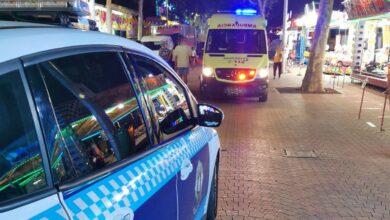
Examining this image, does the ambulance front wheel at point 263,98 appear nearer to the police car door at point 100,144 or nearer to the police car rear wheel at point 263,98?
the police car rear wheel at point 263,98

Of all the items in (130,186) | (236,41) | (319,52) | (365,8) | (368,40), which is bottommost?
(130,186)

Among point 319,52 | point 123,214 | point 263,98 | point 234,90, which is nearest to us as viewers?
point 123,214

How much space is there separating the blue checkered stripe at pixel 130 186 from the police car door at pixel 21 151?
104 millimetres

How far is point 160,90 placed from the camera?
3.09 meters

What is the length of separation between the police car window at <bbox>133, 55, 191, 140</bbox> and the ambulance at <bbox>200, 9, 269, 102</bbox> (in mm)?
9431

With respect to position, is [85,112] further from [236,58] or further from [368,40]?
[368,40]

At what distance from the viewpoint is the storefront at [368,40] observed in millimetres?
19294

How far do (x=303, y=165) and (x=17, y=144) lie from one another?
18.6 ft

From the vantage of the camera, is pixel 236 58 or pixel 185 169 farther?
pixel 236 58

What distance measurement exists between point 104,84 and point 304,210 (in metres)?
3.34

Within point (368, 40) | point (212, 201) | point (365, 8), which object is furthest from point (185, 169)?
point (368, 40)

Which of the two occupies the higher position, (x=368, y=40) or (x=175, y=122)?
(x=368, y=40)

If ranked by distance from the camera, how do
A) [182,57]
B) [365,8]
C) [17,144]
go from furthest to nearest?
[365,8] < [182,57] < [17,144]

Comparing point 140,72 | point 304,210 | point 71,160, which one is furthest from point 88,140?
point 304,210
